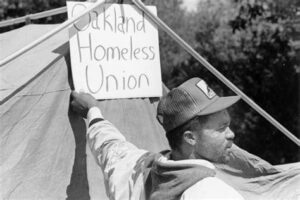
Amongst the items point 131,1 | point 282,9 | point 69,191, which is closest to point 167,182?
point 69,191

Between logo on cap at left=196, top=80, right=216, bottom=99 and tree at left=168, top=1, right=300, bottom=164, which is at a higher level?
logo on cap at left=196, top=80, right=216, bottom=99

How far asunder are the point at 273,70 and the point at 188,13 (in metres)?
8.37

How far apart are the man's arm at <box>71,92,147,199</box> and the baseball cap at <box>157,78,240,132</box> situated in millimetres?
218

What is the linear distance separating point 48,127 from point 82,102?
145 millimetres

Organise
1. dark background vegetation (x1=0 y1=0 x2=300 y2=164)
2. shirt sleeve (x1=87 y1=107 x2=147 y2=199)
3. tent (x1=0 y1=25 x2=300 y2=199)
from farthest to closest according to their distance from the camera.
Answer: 1. dark background vegetation (x1=0 y1=0 x2=300 y2=164)
2. tent (x1=0 y1=25 x2=300 y2=199)
3. shirt sleeve (x1=87 y1=107 x2=147 y2=199)

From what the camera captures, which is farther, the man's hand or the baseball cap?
the man's hand

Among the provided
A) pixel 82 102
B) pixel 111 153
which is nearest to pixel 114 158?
pixel 111 153

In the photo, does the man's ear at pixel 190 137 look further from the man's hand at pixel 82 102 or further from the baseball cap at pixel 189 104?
the man's hand at pixel 82 102

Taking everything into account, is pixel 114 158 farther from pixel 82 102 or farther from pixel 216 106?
pixel 216 106

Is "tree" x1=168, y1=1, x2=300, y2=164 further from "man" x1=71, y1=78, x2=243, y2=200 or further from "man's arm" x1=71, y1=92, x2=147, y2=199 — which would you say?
"man" x1=71, y1=78, x2=243, y2=200

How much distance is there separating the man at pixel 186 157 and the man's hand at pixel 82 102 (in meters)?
0.30

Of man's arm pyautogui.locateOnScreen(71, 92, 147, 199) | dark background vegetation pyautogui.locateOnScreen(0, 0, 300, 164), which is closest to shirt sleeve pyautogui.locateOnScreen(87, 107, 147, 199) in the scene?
man's arm pyautogui.locateOnScreen(71, 92, 147, 199)

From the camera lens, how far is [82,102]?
1.77 meters

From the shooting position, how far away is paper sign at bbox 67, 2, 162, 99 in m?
1.80
